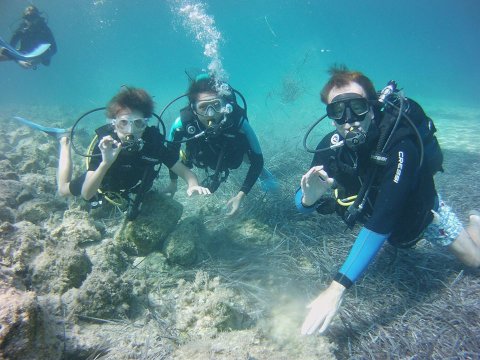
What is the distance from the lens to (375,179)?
120 inches

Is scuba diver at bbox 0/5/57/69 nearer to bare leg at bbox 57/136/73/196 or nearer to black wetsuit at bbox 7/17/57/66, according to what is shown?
Result: black wetsuit at bbox 7/17/57/66

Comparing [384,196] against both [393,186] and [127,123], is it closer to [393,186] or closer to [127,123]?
[393,186]

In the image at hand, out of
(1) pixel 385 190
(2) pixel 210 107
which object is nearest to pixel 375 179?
(1) pixel 385 190

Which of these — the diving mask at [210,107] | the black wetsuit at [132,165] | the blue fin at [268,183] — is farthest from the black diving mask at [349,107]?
the blue fin at [268,183]

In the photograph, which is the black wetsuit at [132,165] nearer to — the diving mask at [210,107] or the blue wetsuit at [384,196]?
the diving mask at [210,107]

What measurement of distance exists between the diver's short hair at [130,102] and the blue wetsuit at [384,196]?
8.69ft

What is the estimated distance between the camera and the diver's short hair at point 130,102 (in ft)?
12.7

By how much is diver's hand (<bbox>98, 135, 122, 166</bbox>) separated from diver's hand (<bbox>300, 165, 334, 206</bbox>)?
97.3 inches

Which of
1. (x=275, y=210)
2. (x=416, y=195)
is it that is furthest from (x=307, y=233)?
(x=416, y=195)

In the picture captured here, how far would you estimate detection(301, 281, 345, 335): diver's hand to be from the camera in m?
2.24

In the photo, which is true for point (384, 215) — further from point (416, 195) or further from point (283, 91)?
point (283, 91)

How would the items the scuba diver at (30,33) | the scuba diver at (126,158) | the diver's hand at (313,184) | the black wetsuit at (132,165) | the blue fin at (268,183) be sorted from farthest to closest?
the scuba diver at (30,33)
the blue fin at (268,183)
the black wetsuit at (132,165)
the scuba diver at (126,158)
the diver's hand at (313,184)

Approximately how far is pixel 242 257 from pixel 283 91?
48.7 ft

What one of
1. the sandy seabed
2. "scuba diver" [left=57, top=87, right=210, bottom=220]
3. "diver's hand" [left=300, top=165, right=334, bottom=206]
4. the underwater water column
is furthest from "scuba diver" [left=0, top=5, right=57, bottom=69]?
"diver's hand" [left=300, top=165, right=334, bottom=206]
